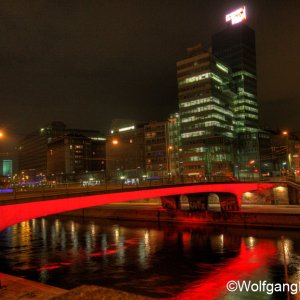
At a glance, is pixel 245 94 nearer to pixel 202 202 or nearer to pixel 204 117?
→ pixel 204 117

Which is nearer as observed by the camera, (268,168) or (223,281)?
(223,281)

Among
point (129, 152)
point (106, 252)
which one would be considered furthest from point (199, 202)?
→ point (129, 152)

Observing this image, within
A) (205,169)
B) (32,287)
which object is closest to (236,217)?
(32,287)

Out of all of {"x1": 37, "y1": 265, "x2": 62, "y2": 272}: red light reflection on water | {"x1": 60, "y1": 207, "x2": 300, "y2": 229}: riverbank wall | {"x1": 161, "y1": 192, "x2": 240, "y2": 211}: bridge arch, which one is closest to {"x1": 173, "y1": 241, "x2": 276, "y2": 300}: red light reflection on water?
{"x1": 60, "y1": 207, "x2": 300, "y2": 229}: riverbank wall

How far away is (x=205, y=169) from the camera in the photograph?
14225cm

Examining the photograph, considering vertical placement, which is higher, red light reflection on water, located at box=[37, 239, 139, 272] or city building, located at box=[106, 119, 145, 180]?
city building, located at box=[106, 119, 145, 180]

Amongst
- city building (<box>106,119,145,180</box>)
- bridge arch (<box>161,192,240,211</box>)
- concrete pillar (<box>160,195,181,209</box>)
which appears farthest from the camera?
city building (<box>106,119,145,180</box>)

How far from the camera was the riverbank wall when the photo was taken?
48.8 m

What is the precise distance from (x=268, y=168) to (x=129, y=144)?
6941 centimetres

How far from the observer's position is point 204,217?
57.5m

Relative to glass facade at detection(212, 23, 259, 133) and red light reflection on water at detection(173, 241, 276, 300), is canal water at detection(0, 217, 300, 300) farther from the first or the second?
glass facade at detection(212, 23, 259, 133)

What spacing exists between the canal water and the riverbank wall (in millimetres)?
2600

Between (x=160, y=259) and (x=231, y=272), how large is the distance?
7.58m

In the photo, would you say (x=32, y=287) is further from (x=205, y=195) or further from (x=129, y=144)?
(x=129, y=144)
